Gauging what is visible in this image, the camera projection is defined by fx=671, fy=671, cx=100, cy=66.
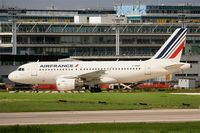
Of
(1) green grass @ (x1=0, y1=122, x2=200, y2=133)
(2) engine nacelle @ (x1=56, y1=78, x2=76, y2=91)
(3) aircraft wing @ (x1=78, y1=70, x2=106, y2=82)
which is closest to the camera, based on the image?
(1) green grass @ (x1=0, y1=122, x2=200, y2=133)

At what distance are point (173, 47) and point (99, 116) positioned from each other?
51.1 m

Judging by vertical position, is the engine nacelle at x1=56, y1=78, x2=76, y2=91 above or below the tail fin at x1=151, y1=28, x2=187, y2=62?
below

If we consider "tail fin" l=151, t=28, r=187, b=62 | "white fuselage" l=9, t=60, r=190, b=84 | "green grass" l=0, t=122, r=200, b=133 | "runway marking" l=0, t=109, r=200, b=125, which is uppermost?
"tail fin" l=151, t=28, r=187, b=62

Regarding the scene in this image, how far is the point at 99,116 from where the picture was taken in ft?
146

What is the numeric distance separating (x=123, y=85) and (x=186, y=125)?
62.9 metres

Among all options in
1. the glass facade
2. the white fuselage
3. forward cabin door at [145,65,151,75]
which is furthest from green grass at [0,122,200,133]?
the glass facade

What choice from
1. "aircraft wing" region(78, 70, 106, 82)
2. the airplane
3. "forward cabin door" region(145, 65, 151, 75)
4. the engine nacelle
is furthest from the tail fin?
the engine nacelle

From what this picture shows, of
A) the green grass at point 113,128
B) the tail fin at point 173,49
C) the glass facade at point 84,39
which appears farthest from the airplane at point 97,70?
the glass facade at point 84,39

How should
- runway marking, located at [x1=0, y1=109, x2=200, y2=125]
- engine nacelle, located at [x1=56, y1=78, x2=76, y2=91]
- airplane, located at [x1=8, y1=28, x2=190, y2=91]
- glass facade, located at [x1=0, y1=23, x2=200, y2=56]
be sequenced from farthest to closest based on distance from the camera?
glass facade, located at [x1=0, y1=23, x2=200, y2=56] → airplane, located at [x1=8, y1=28, x2=190, y2=91] → engine nacelle, located at [x1=56, y1=78, x2=76, y2=91] → runway marking, located at [x1=0, y1=109, x2=200, y2=125]

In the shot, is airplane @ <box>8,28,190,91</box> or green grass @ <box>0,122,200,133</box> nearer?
green grass @ <box>0,122,200,133</box>

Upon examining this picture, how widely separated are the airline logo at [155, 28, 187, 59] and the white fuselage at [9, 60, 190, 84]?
7.58 feet

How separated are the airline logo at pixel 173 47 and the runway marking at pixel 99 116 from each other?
143 feet

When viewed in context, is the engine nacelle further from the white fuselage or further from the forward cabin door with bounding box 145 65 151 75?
the forward cabin door with bounding box 145 65 151 75

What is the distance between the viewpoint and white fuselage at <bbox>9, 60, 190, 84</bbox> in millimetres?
89562
